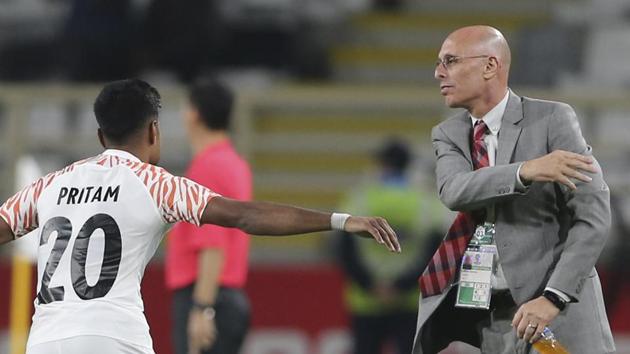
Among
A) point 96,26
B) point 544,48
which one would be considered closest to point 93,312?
point 96,26

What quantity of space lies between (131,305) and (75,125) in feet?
23.7

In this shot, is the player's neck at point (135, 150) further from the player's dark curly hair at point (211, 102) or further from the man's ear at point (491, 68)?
the player's dark curly hair at point (211, 102)

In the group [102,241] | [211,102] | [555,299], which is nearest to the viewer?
[102,241]

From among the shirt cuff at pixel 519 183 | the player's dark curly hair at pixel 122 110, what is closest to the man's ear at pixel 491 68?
the shirt cuff at pixel 519 183

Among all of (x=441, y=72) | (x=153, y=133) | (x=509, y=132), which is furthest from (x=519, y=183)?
(x=153, y=133)

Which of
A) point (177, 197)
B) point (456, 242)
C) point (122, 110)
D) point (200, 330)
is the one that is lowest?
point (200, 330)

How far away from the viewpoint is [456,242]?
5.25 meters

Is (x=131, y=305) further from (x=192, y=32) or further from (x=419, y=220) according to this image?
(x=192, y=32)

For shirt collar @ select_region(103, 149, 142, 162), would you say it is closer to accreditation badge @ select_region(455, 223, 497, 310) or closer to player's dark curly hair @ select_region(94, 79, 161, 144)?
player's dark curly hair @ select_region(94, 79, 161, 144)

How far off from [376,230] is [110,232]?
2.86 ft

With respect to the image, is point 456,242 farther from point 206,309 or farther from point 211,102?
point 211,102

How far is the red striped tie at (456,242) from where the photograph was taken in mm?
5234

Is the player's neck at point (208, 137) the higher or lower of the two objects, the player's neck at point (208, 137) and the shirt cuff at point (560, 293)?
the lower

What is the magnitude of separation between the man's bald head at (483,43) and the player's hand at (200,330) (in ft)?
7.86
